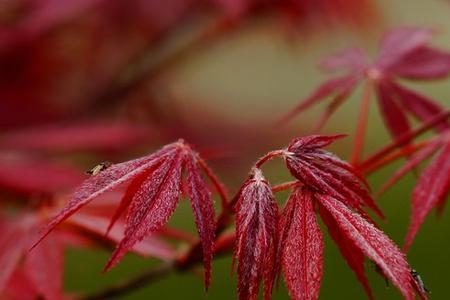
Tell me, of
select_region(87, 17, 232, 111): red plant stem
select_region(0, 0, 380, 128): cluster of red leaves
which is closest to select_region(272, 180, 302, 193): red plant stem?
select_region(0, 0, 380, 128): cluster of red leaves

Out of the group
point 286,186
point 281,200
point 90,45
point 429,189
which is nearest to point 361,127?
point 429,189

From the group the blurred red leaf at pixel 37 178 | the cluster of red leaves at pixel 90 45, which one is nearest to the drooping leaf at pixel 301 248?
the blurred red leaf at pixel 37 178

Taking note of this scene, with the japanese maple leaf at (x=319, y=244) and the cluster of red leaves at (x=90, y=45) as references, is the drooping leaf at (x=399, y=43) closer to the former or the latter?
the japanese maple leaf at (x=319, y=244)

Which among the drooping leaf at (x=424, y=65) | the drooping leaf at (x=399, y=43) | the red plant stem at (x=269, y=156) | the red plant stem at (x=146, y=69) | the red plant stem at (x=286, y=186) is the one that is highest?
the red plant stem at (x=146, y=69)

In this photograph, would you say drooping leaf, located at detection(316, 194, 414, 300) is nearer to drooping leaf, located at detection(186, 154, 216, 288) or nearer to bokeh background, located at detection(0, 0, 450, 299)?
drooping leaf, located at detection(186, 154, 216, 288)

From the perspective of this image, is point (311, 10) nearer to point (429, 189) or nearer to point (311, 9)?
point (311, 9)
